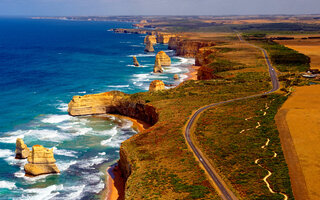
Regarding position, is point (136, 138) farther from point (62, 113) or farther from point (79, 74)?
point (79, 74)

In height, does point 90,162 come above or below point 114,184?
above

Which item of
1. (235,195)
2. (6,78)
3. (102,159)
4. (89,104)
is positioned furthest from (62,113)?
(235,195)

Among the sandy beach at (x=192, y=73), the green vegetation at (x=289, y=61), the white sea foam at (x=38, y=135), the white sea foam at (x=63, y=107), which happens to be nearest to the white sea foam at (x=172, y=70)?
the sandy beach at (x=192, y=73)

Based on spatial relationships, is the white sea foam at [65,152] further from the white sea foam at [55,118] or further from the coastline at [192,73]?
the coastline at [192,73]

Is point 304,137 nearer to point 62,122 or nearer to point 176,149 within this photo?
point 176,149

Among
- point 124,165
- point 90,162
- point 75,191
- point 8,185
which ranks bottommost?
point 75,191

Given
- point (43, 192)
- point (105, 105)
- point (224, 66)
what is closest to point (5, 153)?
point (43, 192)
